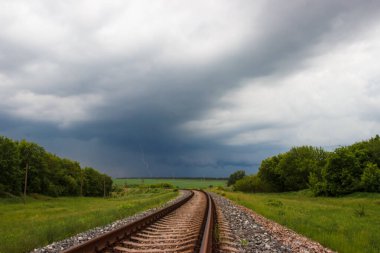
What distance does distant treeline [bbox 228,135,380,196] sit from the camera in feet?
165

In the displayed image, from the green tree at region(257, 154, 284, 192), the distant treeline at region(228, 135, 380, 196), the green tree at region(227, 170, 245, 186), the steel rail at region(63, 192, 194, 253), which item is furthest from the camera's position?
the green tree at region(227, 170, 245, 186)

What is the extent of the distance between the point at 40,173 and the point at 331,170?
5610 centimetres

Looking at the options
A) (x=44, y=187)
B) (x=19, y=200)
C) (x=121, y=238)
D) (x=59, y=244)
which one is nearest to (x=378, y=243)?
(x=121, y=238)

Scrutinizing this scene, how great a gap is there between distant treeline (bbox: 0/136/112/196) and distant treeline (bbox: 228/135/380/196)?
47889 millimetres

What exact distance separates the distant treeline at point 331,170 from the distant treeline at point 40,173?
47.9 m

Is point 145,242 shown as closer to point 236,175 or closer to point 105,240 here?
point 105,240

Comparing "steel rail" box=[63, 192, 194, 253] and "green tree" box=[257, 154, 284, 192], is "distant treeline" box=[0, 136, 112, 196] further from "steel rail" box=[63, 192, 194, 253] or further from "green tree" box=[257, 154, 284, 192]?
"steel rail" box=[63, 192, 194, 253]

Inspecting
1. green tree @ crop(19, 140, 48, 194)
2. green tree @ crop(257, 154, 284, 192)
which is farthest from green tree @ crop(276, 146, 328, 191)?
green tree @ crop(19, 140, 48, 194)

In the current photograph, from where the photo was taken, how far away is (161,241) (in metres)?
8.81

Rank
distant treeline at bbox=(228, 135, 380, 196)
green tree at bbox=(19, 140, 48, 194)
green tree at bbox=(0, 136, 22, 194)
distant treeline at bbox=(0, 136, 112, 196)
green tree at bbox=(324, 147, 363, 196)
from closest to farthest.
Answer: distant treeline at bbox=(228, 135, 380, 196)
green tree at bbox=(324, 147, 363, 196)
green tree at bbox=(0, 136, 22, 194)
distant treeline at bbox=(0, 136, 112, 196)
green tree at bbox=(19, 140, 48, 194)

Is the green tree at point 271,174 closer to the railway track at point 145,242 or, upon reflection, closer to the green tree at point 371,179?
the green tree at point 371,179

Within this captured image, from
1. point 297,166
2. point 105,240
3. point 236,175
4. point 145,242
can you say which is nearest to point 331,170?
point 297,166

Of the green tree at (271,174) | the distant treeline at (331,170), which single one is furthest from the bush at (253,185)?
the distant treeline at (331,170)

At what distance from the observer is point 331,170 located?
2132 inches
